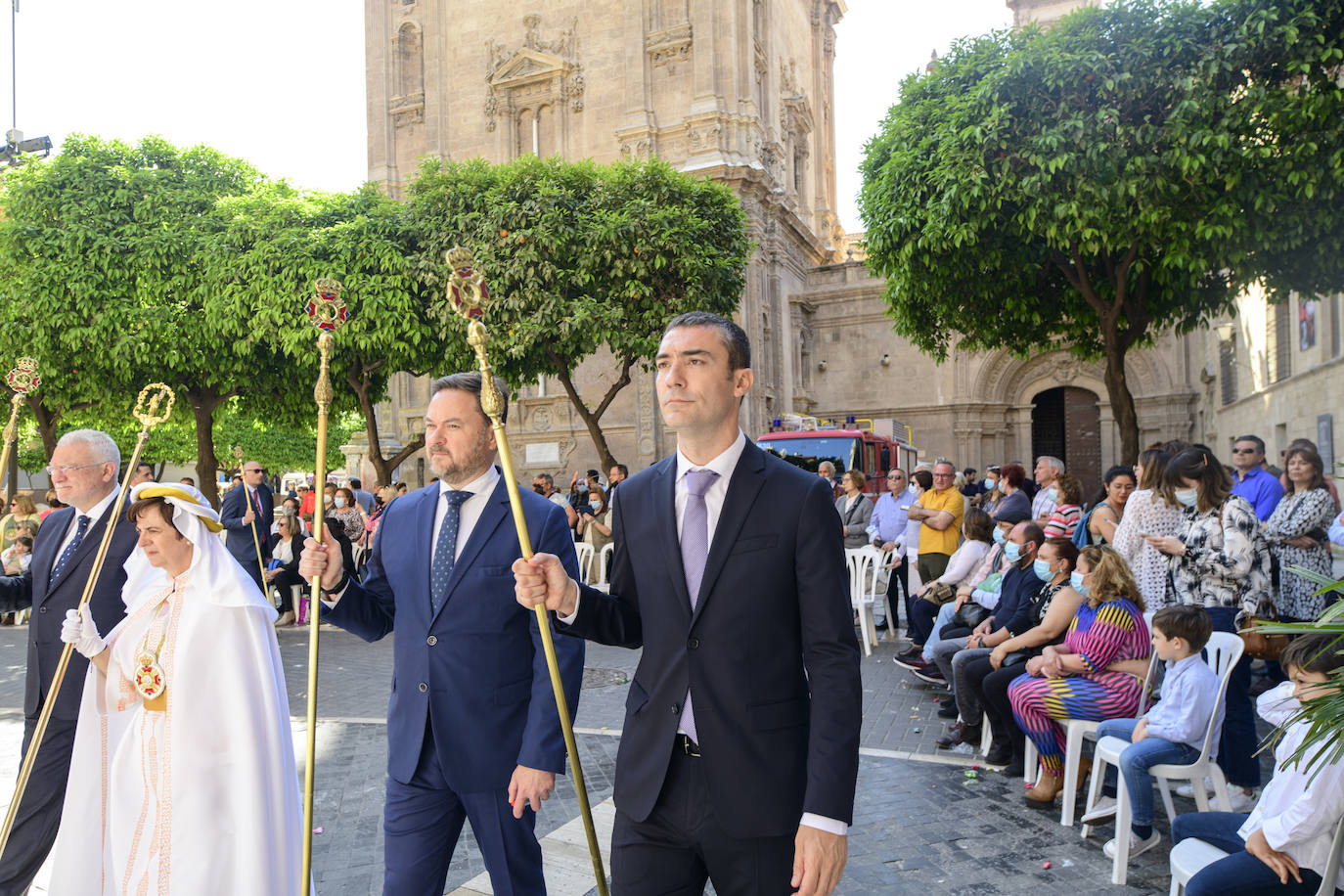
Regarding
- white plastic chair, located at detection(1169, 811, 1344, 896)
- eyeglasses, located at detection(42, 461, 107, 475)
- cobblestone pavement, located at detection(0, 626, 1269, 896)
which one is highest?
eyeglasses, located at detection(42, 461, 107, 475)

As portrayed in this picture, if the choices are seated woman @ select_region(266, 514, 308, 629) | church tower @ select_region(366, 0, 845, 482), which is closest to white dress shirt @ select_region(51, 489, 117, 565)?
seated woman @ select_region(266, 514, 308, 629)

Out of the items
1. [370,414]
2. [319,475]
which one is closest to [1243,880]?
[319,475]

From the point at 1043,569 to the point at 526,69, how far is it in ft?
96.2

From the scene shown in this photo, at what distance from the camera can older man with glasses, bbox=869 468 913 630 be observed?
11985mm

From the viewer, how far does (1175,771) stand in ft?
15.9

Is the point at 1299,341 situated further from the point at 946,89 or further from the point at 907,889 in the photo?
the point at 907,889

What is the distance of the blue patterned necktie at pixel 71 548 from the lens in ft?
15.4

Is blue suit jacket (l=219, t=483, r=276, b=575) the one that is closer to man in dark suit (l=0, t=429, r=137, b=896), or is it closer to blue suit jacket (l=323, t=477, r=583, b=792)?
man in dark suit (l=0, t=429, r=137, b=896)

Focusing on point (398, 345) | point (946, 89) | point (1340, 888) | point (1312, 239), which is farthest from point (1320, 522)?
point (398, 345)

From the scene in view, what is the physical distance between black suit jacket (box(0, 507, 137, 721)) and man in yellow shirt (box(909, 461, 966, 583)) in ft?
26.6

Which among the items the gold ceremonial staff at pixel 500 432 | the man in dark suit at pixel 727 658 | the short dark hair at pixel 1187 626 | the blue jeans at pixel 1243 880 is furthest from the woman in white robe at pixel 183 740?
the short dark hair at pixel 1187 626

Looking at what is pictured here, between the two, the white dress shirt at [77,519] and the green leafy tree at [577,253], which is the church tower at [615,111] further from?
the white dress shirt at [77,519]

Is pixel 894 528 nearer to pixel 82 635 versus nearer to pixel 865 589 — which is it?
pixel 865 589

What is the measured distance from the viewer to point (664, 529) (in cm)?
270
